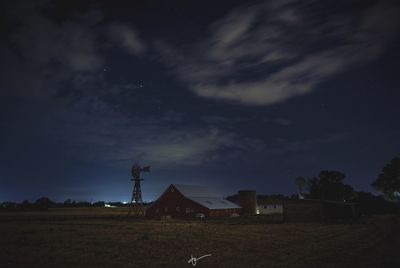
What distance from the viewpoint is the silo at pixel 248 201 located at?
91.8m

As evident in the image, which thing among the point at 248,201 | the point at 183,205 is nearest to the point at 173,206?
the point at 183,205

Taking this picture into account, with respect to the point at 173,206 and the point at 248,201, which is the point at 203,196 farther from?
the point at 248,201

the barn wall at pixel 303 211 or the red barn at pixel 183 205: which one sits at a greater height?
the red barn at pixel 183 205

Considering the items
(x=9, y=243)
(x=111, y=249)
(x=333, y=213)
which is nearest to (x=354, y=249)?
(x=111, y=249)

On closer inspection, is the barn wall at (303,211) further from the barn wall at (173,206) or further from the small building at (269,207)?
the small building at (269,207)

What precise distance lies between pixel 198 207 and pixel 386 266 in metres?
55.4

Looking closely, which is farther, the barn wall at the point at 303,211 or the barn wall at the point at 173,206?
the barn wall at the point at 173,206

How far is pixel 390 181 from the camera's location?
80750 millimetres

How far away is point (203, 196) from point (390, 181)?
40.3 m

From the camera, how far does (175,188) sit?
72312mm

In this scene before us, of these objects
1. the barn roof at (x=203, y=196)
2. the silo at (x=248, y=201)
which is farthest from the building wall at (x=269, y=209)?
the barn roof at (x=203, y=196)

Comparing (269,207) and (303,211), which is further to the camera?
(269,207)

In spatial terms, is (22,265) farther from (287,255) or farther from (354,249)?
(354,249)

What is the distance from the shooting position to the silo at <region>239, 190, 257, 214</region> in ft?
301
